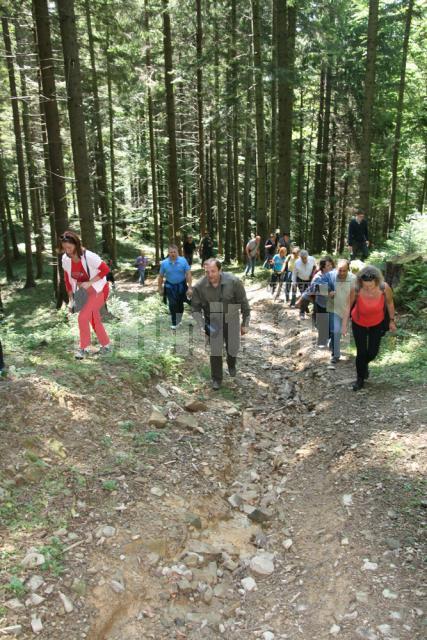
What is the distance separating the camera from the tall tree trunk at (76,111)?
9383 millimetres

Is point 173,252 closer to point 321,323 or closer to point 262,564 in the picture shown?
point 321,323

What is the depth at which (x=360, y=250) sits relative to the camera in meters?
15.5

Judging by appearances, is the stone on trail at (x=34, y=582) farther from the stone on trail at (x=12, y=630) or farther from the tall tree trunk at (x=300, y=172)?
the tall tree trunk at (x=300, y=172)

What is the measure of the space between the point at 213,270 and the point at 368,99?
10.6 metres

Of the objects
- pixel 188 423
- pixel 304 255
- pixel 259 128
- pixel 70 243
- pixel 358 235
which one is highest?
pixel 259 128

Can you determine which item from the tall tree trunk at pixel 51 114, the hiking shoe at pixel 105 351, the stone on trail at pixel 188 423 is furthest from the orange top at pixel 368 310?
the tall tree trunk at pixel 51 114

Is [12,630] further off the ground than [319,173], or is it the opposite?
[319,173]

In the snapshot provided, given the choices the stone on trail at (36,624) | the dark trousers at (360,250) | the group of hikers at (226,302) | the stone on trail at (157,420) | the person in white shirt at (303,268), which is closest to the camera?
the stone on trail at (36,624)

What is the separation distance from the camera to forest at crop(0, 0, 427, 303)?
13109mm

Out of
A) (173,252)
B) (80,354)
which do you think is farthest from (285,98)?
(80,354)

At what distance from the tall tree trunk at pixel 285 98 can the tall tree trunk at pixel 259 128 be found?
118 cm

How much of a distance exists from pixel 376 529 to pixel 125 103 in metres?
24.4

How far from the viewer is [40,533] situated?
14.4ft

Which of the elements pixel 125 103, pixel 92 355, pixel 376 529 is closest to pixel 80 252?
pixel 92 355
